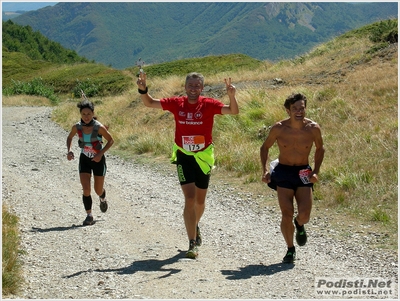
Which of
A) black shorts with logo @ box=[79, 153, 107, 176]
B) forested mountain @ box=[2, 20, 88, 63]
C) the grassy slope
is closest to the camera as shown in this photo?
black shorts with logo @ box=[79, 153, 107, 176]

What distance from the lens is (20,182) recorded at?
13.1 meters

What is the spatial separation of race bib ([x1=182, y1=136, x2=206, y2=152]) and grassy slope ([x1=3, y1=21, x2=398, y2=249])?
244 cm

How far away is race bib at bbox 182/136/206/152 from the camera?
7.47m

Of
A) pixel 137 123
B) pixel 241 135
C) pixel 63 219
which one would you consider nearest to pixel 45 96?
pixel 137 123

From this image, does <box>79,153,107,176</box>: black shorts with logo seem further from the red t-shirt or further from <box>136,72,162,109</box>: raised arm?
the red t-shirt

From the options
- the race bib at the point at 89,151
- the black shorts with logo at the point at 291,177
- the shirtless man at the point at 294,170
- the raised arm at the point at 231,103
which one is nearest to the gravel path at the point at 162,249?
the shirtless man at the point at 294,170

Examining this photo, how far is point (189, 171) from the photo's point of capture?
7.55 meters

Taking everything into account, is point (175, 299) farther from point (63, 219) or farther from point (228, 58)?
point (228, 58)

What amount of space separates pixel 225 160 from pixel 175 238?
528 centimetres

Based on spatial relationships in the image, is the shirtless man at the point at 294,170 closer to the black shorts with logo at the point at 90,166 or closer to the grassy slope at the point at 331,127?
the grassy slope at the point at 331,127

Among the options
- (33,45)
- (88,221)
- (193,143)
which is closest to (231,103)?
(193,143)

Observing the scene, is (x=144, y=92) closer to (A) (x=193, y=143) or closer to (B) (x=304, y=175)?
(A) (x=193, y=143)

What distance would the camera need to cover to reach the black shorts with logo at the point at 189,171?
754 centimetres

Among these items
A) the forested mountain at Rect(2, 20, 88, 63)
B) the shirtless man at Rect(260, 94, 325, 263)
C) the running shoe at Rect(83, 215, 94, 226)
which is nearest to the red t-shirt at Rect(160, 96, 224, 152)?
the shirtless man at Rect(260, 94, 325, 263)
